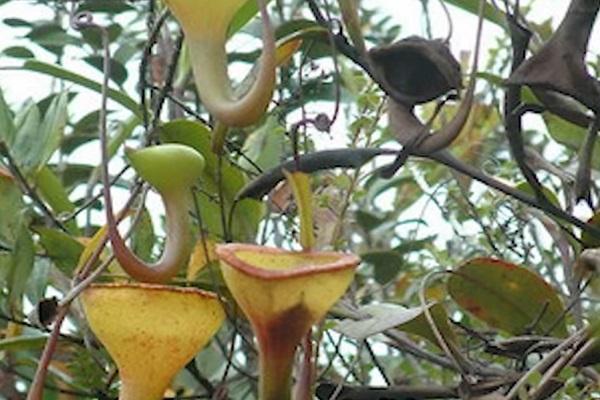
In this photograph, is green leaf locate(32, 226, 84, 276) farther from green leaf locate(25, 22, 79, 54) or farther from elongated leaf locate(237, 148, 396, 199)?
green leaf locate(25, 22, 79, 54)

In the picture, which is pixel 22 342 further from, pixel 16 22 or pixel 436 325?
pixel 16 22

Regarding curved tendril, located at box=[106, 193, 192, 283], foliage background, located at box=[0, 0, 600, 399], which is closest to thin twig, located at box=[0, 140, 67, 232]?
foliage background, located at box=[0, 0, 600, 399]

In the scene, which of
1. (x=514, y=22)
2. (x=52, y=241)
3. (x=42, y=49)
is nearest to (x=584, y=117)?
(x=514, y=22)

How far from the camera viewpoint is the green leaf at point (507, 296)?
2.42ft

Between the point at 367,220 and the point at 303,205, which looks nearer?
the point at 303,205

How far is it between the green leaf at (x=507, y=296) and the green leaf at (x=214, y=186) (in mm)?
126

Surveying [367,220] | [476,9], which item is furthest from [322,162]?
[367,220]

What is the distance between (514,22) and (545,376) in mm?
169

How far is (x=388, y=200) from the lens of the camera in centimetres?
147

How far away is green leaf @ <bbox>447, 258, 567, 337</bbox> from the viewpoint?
0.74 metres

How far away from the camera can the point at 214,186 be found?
0.77 m

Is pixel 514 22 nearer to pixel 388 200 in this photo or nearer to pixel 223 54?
pixel 223 54

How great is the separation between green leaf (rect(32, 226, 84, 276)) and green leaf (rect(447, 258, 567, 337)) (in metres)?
0.25

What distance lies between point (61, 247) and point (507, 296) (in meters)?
0.29
